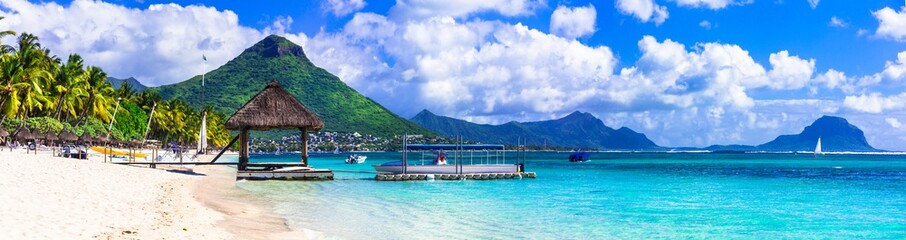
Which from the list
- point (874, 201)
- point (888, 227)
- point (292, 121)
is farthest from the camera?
point (292, 121)

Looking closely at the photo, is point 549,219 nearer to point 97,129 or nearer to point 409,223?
point 409,223

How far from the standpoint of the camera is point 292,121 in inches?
1436

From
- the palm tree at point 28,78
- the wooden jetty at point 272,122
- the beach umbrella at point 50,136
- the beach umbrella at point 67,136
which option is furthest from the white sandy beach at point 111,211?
the beach umbrella at point 67,136

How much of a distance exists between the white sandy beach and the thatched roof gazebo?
11.1m

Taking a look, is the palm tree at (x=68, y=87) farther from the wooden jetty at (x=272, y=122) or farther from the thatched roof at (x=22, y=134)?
the wooden jetty at (x=272, y=122)

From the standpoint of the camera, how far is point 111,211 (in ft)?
50.4

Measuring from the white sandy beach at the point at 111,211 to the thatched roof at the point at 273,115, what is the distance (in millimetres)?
11046

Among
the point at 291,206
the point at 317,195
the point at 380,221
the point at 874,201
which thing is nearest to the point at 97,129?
the point at 317,195

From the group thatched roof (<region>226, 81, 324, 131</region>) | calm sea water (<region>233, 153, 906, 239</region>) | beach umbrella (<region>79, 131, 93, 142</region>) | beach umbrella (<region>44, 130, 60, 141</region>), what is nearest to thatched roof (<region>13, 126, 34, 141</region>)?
beach umbrella (<region>44, 130, 60, 141</region>)

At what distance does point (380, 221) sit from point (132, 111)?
76.4 metres

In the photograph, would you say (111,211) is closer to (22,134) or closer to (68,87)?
(22,134)

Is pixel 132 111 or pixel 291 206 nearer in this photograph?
pixel 291 206

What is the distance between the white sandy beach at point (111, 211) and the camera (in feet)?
39.8

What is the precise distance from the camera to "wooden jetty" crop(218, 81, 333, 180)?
36.0 m
